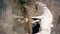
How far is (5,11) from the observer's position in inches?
31.2

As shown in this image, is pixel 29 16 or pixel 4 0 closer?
pixel 4 0

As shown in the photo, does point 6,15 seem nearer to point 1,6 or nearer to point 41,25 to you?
point 1,6

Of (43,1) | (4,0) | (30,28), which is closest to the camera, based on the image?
(4,0)

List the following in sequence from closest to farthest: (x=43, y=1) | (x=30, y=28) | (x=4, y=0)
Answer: (x=4, y=0), (x=30, y=28), (x=43, y=1)

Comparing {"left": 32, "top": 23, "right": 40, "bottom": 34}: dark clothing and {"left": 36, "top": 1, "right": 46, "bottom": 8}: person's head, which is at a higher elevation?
{"left": 36, "top": 1, "right": 46, "bottom": 8}: person's head

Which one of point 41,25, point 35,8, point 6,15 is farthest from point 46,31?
point 6,15

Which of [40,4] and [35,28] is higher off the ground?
[40,4]

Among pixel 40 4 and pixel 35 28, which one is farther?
pixel 40 4

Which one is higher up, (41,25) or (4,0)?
(4,0)

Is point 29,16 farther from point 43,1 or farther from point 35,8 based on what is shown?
point 43,1

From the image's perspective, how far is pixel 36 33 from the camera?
90 cm

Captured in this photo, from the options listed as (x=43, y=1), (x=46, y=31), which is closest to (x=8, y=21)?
(x=46, y=31)

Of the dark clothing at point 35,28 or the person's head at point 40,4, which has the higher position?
the person's head at point 40,4

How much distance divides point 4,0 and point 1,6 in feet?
0.11
